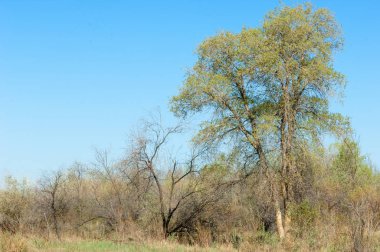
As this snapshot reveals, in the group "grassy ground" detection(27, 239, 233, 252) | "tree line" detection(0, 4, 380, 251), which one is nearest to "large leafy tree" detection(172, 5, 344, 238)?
"tree line" detection(0, 4, 380, 251)

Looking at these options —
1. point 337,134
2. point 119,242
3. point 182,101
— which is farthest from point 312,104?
point 119,242

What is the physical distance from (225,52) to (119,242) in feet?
39.8

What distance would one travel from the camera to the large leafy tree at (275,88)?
86.1 feet

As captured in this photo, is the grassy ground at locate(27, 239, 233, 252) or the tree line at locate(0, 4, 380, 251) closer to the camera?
the grassy ground at locate(27, 239, 233, 252)

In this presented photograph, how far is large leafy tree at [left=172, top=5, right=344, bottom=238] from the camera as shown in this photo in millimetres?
26250

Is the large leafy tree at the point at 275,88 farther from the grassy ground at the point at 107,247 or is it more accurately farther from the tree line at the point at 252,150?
the grassy ground at the point at 107,247

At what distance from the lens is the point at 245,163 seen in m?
27.9

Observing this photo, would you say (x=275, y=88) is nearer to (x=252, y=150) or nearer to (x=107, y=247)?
(x=252, y=150)

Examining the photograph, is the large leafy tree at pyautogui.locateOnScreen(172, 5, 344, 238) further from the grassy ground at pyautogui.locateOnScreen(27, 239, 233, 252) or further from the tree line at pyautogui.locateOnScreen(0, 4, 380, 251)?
the grassy ground at pyautogui.locateOnScreen(27, 239, 233, 252)

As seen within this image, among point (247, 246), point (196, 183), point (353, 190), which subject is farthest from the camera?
point (353, 190)

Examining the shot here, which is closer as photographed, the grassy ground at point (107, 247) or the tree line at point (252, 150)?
the grassy ground at point (107, 247)

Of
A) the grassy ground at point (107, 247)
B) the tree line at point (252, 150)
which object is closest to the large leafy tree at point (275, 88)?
the tree line at point (252, 150)

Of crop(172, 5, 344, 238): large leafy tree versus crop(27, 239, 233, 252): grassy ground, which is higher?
crop(172, 5, 344, 238): large leafy tree

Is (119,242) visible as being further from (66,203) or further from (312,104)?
(66,203)
